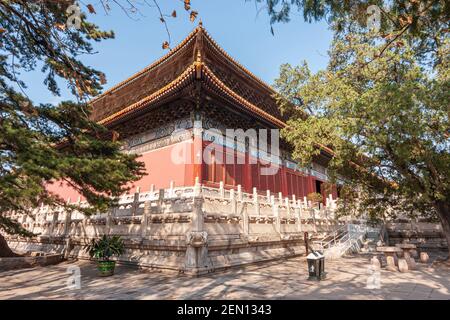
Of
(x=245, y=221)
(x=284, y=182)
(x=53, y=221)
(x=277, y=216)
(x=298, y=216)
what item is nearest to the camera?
(x=245, y=221)

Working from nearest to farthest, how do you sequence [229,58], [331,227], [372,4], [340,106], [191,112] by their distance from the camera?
[372,4], [340,106], [191,112], [229,58], [331,227]

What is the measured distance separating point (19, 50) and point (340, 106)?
733cm

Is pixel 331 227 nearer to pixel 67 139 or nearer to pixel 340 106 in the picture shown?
pixel 340 106

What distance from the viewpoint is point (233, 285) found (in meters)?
5.41

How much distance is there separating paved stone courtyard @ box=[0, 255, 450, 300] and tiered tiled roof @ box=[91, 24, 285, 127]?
5.58 metres

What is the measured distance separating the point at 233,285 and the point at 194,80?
6.04 m

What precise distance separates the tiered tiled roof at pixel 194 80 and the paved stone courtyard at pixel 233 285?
558 cm

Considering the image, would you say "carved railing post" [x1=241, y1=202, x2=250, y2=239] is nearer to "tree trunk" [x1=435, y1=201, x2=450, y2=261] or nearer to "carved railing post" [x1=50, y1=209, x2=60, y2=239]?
"tree trunk" [x1=435, y1=201, x2=450, y2=261]

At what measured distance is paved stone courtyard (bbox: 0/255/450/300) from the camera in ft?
15.4

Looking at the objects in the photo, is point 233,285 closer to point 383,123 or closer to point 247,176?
point 383,123

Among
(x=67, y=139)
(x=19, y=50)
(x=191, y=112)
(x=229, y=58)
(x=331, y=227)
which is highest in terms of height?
(x=229, y=58)

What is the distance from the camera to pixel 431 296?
4590mm

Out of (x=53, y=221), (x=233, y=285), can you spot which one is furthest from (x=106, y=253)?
(x=53, y=221)

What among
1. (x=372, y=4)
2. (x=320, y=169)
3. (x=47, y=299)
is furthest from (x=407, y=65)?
(x=320, y=169)
